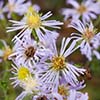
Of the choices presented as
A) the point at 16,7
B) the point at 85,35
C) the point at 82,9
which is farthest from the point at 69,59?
the point at 85,35

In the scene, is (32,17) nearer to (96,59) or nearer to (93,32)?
(93,32)

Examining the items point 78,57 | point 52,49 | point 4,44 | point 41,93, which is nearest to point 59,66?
point 52,49

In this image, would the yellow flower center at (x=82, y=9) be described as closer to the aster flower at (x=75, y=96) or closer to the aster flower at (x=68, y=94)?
the aster flower at (x=68, y=94)

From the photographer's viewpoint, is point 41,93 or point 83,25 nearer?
point 41,93

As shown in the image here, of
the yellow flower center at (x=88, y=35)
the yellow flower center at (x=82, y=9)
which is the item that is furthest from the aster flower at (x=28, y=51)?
the yellow flower center at (x=82, y=9)

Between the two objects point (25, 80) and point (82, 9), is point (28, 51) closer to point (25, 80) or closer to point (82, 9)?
point (25, 80)

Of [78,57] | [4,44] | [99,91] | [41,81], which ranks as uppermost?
[4,44]

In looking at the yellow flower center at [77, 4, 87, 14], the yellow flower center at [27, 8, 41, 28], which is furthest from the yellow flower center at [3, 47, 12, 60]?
the yellow flower center at [77, 4, 87, 14]
